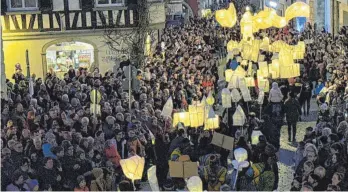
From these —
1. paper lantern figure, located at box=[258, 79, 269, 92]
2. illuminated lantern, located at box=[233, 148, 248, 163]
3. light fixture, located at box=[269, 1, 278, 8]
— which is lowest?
illuminated lantern, located at box=[233, 148, 248, 163]

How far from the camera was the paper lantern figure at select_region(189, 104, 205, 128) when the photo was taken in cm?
1586

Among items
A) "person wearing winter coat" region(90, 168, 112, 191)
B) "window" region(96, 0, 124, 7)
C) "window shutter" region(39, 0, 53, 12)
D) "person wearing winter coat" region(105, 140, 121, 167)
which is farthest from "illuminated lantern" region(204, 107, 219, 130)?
"window shutter" region(39, 0, 53, 12)

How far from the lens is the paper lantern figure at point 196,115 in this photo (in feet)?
52.0

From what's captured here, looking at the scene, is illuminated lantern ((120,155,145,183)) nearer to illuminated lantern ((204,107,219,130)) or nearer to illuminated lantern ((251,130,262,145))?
illuminated lantern ((251,130,262,145))

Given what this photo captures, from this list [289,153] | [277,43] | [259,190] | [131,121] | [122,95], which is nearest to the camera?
[259,190]

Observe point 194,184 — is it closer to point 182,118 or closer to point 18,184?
point 18,184

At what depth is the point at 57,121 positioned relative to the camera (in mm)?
15719

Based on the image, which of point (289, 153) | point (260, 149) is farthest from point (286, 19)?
point (260, 149)

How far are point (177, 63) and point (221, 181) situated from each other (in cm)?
1451

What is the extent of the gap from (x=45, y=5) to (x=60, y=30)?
1124 mm

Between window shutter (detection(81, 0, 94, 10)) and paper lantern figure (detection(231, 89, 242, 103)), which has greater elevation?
window shutter (detection(81, 0, 94, 10))

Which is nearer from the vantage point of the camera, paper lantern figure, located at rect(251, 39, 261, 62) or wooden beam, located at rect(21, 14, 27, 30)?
paper lantern figure, located at rect(251, 39, 261, 62)

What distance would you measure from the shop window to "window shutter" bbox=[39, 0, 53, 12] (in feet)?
4.75

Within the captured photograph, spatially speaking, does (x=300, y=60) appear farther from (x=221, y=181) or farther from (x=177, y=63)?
(x=221, y=181)
